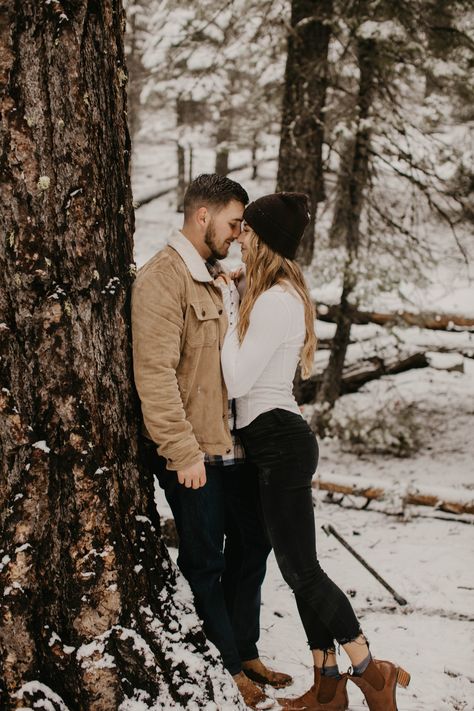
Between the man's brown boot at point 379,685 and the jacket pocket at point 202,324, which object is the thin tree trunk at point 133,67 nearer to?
the jacket pocket at point 202,324

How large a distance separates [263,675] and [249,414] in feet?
4.96

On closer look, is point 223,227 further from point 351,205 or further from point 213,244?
point 351,205

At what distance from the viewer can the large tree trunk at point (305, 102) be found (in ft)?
23.8

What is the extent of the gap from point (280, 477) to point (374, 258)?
5.68 m

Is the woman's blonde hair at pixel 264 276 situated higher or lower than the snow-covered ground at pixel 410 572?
higher

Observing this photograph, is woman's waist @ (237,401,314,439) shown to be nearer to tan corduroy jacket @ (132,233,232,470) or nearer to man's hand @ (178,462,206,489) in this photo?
tan corduroy jacket @ (132,233,232,470)

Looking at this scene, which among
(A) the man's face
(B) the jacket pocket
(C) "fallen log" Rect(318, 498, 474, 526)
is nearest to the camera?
(B) the jacket pocket

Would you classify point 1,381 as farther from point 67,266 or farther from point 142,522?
point 142,522

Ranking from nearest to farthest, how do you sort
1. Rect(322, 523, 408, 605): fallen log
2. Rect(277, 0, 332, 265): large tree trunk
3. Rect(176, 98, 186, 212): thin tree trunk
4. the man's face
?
the man's face, Rect(322, 523, 408, 605): fallen log, Rect(277, 0, 332, 265): large tree trunk, Rect(176, 98, 186, 212): thin tree trunk

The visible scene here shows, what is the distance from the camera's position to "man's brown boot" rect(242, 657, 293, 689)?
11.7 ft

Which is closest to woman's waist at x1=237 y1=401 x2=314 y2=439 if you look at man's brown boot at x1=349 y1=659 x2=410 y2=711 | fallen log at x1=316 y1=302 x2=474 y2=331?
man's brown boot at x1=349 y1=659 x2=410 y2=711

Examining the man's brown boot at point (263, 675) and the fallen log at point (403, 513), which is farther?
the fallen log at point (403, 513)

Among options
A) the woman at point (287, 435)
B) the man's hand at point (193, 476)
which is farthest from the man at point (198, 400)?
the woman at point (287, 435)

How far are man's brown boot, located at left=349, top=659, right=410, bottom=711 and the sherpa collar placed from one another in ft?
7.03
